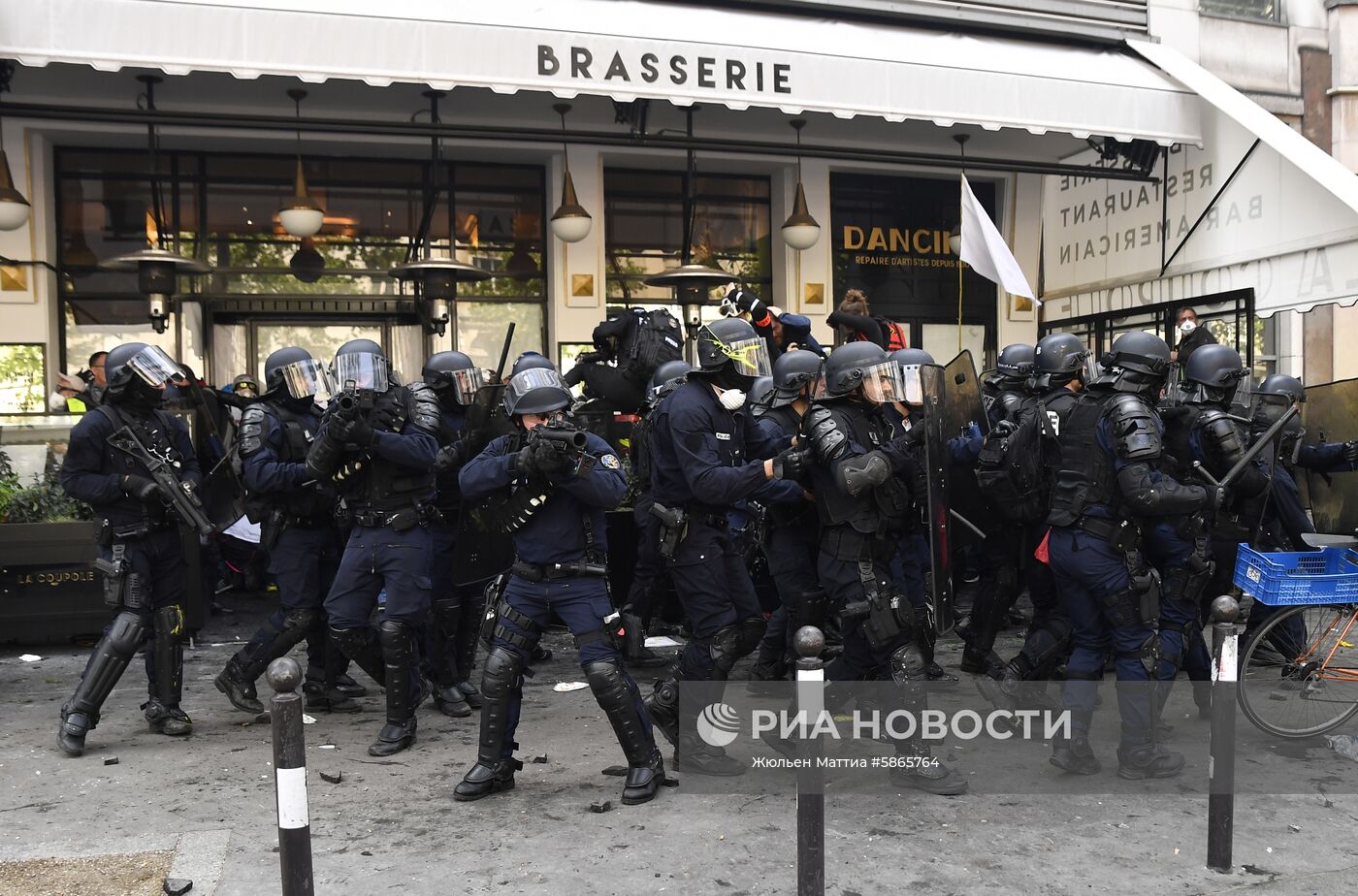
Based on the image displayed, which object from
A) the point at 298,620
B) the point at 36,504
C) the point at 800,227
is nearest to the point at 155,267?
the point at 36,504

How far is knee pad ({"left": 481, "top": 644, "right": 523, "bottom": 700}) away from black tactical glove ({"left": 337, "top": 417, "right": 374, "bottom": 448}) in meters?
1.22

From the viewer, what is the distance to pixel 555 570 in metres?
4.82

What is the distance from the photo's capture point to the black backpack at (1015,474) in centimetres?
621

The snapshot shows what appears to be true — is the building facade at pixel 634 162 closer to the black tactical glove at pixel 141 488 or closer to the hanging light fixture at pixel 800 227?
the hanging light fixture at pixel 800 227

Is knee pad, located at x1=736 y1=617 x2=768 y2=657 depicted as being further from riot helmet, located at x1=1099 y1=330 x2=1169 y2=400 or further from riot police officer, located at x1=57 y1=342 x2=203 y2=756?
riot police officer, located at x1=57 y1=342 x2=203 y2=756

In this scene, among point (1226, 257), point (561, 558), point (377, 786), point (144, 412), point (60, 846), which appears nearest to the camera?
point (60, 846)

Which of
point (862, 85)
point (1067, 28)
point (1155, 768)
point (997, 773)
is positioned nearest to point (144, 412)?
point (997, 773)

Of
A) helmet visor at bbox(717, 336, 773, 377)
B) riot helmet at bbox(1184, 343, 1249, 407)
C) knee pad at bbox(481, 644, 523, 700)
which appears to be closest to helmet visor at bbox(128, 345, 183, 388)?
knee pad at bbox(481, 644, 523, 700)

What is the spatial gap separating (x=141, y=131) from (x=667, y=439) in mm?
7594

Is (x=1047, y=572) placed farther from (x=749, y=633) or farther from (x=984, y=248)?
(x=984, y=248)

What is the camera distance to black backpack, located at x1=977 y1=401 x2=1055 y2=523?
621 cm

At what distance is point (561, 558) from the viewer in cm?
483

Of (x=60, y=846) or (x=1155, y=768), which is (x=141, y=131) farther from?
(x=1155, y=768)

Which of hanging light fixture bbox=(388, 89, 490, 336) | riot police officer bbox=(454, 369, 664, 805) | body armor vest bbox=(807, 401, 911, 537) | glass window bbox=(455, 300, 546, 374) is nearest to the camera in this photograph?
riot police officer bbox=(454, 369, 664, 805)
